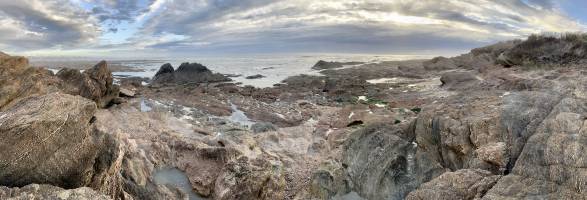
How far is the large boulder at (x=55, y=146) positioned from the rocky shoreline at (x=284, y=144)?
0.02 m

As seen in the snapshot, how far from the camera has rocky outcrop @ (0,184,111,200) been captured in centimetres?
777

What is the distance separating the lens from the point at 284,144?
77.4 ft

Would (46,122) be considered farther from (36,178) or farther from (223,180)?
(223,180)

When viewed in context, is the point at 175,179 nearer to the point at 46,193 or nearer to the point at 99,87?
the point at 46,193

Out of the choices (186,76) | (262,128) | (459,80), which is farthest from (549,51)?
(186,76)

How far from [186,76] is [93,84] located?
34017 mm

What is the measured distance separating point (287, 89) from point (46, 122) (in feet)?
136

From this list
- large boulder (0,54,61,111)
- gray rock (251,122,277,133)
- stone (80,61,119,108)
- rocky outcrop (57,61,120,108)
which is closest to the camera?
large boulder (0,54,61,111)

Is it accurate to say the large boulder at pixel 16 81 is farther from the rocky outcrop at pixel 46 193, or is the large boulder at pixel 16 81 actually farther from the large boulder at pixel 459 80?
the large boulder at pixel 459 80

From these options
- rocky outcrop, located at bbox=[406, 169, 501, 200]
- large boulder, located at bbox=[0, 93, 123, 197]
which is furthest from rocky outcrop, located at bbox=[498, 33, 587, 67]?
large boulder, located at bbox=[0, 93, 123, 197]

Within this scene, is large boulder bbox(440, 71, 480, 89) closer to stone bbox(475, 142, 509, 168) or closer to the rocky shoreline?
the rocky shoreline

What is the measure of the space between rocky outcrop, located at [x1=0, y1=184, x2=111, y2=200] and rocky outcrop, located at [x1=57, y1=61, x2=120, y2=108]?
19447 mm

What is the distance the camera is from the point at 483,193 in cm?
797

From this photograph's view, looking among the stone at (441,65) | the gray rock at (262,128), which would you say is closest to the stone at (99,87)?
the gray rock at (262,128)
